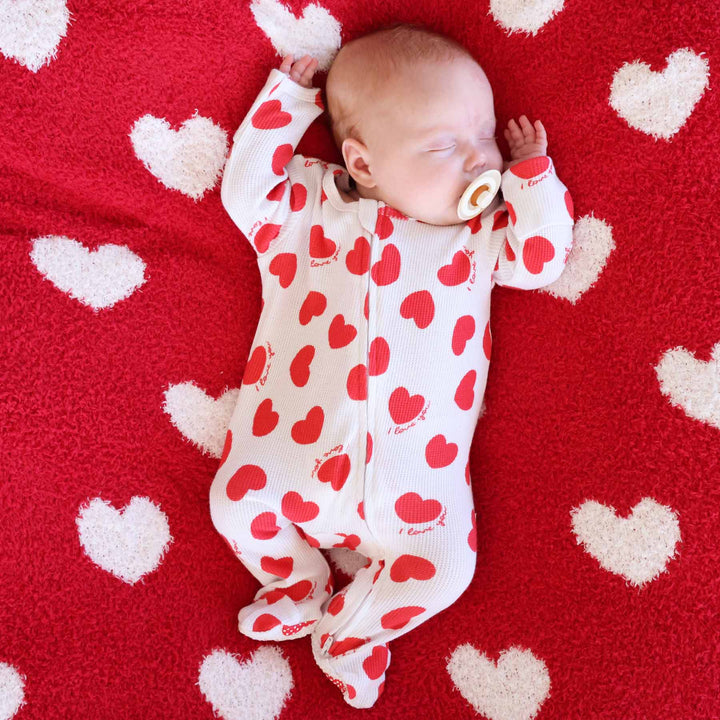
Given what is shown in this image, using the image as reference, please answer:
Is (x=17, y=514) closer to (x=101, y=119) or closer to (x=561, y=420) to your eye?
(x=101, y=119)

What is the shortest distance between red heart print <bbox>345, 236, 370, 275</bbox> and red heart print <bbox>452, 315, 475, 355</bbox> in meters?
0.19

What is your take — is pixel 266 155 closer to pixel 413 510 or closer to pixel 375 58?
pixel 375 58

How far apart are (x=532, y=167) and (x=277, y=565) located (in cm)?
83

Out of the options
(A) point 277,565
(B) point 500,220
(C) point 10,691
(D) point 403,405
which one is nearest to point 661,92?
(B) point 500,220

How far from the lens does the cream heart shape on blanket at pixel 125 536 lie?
138 cm

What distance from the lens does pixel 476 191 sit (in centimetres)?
131

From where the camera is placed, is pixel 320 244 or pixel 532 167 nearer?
pixel 532 167

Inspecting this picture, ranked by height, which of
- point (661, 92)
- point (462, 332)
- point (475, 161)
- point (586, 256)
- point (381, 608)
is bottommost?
point (381, 608)

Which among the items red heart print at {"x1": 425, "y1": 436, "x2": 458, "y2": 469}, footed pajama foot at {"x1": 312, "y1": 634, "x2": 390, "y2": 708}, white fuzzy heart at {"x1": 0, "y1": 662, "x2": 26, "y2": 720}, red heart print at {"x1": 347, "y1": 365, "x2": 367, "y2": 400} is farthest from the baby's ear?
white fuzzy heart at {"x1": 0, "y1": 662, "x2": 26, "y2": 720}

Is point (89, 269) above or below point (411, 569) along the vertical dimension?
above

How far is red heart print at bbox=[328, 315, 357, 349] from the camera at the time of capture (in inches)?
Result: 52.7

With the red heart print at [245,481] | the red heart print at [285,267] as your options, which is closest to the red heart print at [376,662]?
the red heart print at [245,481]

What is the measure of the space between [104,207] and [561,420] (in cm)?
93

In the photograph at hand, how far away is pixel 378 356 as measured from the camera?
1323 millimetres
